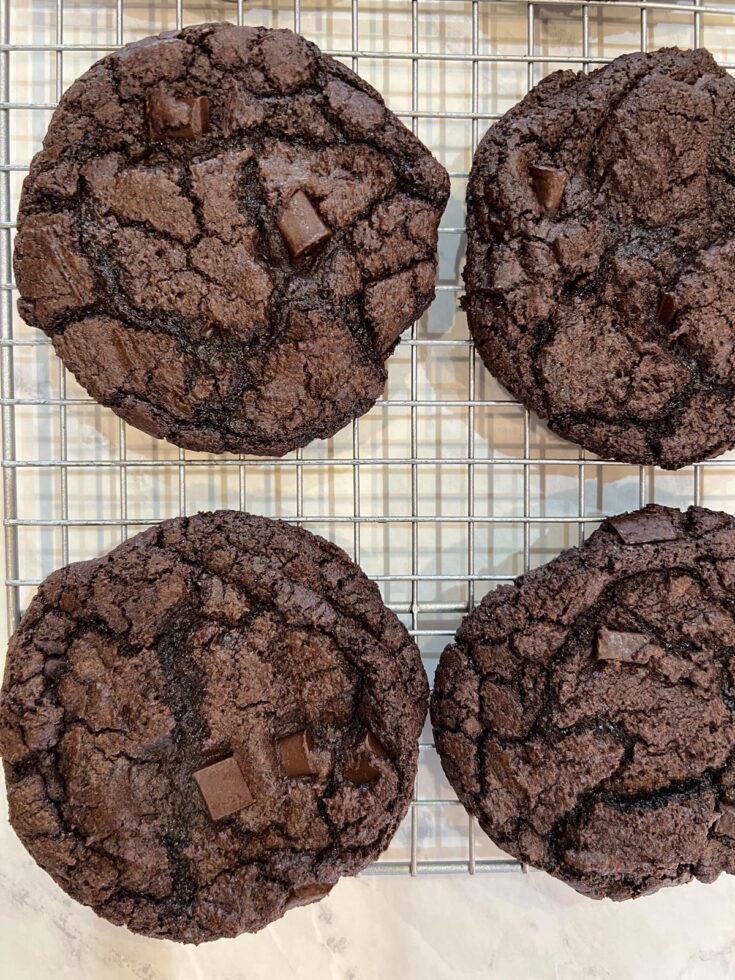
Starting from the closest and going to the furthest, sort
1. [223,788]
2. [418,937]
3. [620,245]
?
[223,788], [620,245], [418,937]

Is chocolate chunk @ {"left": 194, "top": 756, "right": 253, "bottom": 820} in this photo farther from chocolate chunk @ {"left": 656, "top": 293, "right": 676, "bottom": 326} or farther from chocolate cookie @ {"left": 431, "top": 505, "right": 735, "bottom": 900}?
chocolate chunk @ {"left": 656, "top": 293, "right": 676, "bottom": 326}

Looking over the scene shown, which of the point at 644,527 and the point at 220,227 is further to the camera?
the point at 644,527

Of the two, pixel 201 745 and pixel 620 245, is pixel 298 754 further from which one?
pixel 620 245

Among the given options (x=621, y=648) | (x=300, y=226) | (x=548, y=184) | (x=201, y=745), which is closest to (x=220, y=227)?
(x=300, y=226)

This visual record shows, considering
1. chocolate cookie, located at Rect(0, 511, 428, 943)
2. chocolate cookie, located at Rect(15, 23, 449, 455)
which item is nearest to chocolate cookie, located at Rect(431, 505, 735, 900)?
chocolate cookie, located at Rect(0, 511, 428, 943)

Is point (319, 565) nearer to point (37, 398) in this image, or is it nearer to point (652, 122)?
point (37, 398)

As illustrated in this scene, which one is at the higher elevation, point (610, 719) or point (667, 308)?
point (667, 308)
